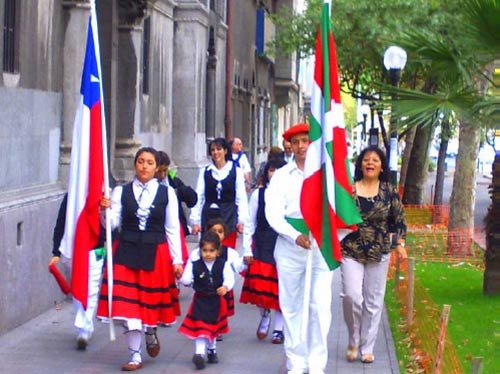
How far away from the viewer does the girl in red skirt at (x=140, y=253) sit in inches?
389

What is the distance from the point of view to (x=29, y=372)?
9.89m

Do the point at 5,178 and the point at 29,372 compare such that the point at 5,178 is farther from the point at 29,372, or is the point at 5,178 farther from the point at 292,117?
the point at 292,117

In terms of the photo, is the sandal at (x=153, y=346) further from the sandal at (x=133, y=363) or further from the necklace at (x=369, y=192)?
the necklace at (x=369, y=192)

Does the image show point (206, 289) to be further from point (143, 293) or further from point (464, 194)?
point (464, 194)

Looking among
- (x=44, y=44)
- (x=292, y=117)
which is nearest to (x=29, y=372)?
(x=44, y=44)

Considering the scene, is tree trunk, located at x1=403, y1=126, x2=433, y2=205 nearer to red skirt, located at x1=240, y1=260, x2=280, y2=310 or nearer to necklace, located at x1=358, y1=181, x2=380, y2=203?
red skirt, located at x1=240, y1=260, x2=280, y2=310

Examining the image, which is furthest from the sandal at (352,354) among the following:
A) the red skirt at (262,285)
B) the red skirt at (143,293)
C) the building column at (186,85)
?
the building column at (186,85)

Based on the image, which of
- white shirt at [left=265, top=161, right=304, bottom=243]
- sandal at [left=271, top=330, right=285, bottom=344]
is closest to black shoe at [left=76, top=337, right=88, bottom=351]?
sandal at [left=271, top=330, right=285, bottom=344]

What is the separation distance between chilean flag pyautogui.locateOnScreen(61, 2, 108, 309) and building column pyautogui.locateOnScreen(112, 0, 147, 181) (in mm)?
7079

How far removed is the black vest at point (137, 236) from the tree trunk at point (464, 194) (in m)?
12.3

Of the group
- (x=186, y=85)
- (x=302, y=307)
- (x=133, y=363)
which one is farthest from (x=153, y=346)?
(x=186, y=85)

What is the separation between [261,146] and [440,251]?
70.6 ft

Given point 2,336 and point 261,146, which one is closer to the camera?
point 2,336

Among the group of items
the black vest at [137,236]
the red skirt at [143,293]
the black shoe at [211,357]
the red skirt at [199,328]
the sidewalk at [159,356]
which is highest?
the black vest at [137,236]
